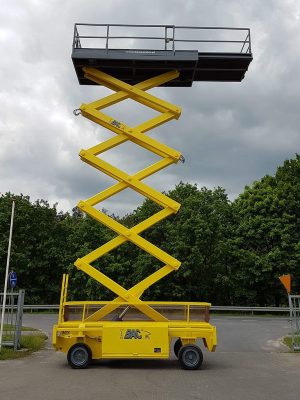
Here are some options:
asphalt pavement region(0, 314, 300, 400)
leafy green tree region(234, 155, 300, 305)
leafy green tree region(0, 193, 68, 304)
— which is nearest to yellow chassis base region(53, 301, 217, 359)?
asphalt pavement region(0, 314, 300, 400)

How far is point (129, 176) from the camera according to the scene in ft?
41.8

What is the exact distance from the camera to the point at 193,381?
375 inches

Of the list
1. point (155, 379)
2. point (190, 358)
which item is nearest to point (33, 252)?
point (190, 358)

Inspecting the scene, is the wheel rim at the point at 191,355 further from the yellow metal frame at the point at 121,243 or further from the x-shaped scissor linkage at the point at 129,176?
the x-shaped scissor linkage at the point at 129,176

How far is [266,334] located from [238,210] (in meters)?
23.5

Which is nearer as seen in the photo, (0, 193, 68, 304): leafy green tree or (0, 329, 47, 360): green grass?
(0, 329, 47, 360): green grass

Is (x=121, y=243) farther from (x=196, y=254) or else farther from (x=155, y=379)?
(x=196, y=254)

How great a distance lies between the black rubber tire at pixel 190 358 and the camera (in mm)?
10984

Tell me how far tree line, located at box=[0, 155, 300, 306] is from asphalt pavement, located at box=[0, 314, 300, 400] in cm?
2500

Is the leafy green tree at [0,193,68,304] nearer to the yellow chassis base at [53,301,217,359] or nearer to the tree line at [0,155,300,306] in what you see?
the tree line at [0,155,300,306]

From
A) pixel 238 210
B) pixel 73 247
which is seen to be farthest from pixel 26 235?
pixel 238 210

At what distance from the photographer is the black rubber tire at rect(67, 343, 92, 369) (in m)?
11.0

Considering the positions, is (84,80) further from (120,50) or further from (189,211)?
(189,211)

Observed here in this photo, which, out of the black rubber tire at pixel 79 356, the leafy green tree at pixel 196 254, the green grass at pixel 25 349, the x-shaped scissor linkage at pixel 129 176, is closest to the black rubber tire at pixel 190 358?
the x-shaped scissor linkage at pixel 129 176
